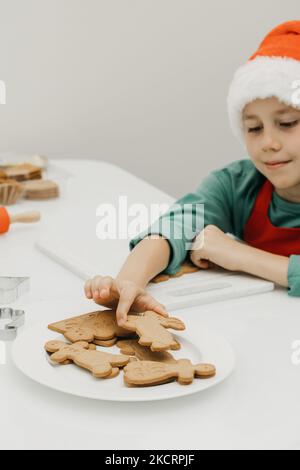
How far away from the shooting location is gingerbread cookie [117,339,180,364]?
3.12 ft

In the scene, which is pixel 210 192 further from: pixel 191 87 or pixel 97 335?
pixel 191 87

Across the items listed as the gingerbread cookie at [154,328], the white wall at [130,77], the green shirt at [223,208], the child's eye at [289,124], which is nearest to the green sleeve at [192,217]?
the green shirt at [223,208]

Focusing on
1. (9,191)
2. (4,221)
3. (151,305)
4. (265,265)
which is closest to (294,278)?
(265,265)

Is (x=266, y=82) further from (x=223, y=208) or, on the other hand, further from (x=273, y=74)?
(x=223, y=208)

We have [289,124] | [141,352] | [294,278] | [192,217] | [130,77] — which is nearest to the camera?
[141,352]

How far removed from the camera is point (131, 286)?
1.09 metres

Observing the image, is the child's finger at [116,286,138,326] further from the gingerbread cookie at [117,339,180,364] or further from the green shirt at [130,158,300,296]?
the green shirt at [130,158,300,296]

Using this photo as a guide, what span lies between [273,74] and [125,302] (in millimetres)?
559

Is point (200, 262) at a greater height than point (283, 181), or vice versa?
point (283, 181)

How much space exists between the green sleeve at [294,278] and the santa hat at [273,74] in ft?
0.93

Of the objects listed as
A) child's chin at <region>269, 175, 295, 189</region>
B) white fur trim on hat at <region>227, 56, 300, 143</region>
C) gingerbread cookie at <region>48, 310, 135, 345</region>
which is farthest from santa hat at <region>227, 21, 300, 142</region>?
gingerbread cookie at <region>48, 310, 135, 345</region>

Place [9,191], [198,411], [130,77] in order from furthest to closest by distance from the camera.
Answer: [130,77] < [9,191] < [198,411]
